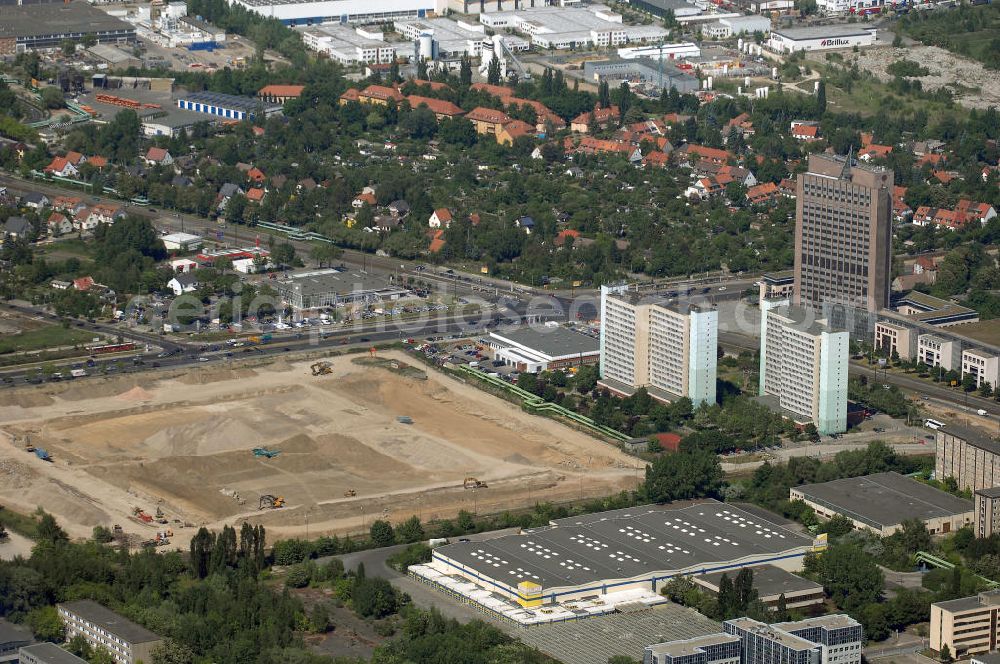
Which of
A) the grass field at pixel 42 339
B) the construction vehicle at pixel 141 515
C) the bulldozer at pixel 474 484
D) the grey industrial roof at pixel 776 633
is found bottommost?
the bulldozer at pixel 474 484

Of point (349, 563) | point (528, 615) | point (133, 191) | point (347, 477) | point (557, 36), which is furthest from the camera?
point (557, 36)

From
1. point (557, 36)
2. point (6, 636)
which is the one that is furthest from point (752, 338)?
point (557, 36)

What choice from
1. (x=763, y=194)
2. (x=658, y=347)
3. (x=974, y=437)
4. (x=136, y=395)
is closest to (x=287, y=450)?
(x=136, y=395)

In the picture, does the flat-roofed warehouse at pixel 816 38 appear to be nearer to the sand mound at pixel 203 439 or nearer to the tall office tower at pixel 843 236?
the tall office tower at pixel 843 236

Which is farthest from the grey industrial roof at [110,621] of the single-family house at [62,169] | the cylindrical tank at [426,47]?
the cylindrical tank at [426,47]

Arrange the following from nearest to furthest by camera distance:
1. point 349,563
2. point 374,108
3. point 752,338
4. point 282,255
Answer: point 349,563
point 752,338
point 282,255
point 374,108

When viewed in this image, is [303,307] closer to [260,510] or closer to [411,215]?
[411,215]

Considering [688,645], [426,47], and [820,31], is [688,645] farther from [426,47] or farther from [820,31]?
[820,31]
